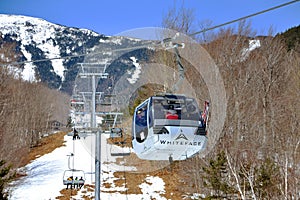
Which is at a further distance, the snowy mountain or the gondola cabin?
the snowy mountain

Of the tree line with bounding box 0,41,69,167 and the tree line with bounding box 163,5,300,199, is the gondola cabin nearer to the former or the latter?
the tree line with bounding box 163,5,300,199

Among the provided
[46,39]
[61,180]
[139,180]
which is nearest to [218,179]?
[139,180]

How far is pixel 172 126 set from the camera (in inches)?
304

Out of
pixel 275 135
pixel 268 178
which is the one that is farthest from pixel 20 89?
pixel 268 178

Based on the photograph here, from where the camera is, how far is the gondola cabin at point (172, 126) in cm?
770

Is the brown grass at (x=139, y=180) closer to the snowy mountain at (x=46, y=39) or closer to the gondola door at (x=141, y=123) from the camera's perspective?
the gondola door at (x=141, y=123)

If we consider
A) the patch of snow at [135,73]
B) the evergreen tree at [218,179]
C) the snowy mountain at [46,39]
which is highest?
the snowy mountain at [46,39]

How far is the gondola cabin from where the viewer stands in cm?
770

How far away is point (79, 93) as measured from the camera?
16.2m

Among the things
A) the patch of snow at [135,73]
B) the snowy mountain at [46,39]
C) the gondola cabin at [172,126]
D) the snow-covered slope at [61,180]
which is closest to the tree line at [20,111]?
the snow-covered slope at [61,180]

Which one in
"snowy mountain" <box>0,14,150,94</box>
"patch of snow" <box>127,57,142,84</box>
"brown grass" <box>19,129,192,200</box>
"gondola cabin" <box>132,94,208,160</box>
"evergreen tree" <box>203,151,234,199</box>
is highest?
"snowy mountain" <box>0,14,150,94</box>

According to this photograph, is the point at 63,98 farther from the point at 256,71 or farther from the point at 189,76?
the point at 189,76

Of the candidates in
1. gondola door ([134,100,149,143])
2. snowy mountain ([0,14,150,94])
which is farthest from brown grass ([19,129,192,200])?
snowy mountain ([0,14,150,94])

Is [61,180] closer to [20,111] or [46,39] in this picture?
[20,111]
